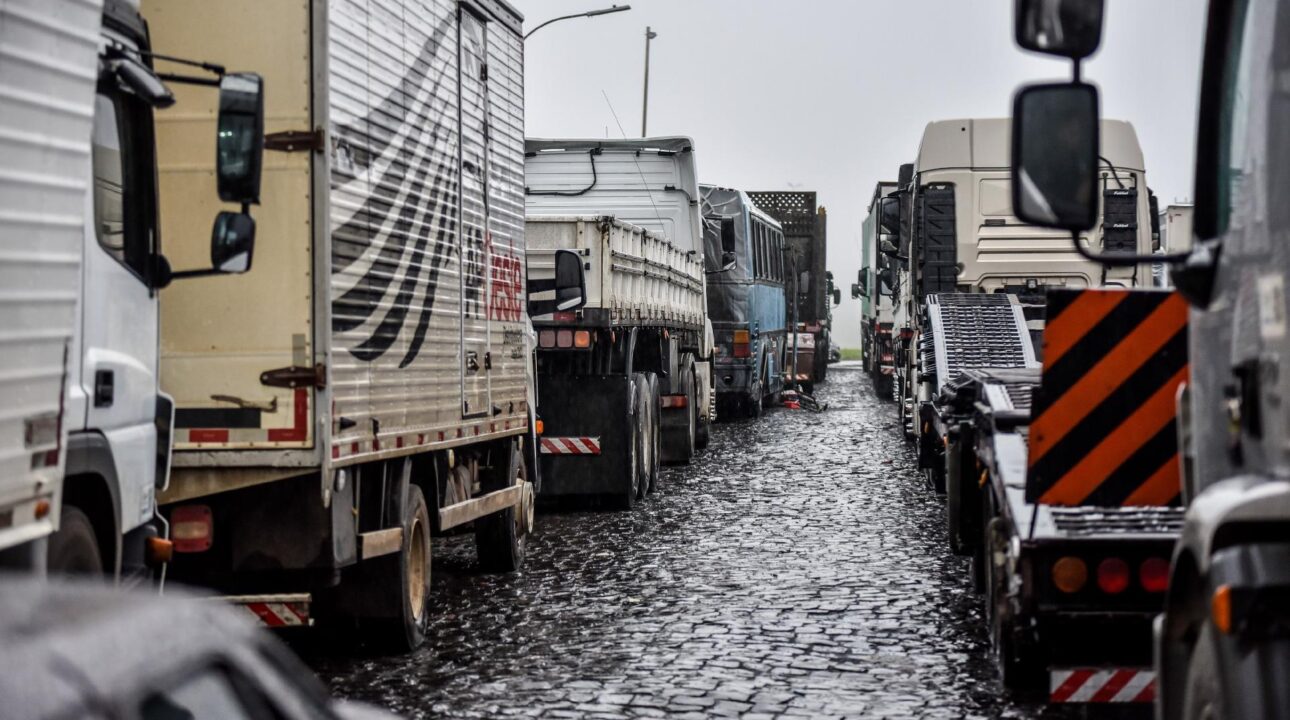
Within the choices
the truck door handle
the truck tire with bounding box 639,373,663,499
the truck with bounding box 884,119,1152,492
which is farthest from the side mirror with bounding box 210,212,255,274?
the truck with bounding box 884,119,1152,492

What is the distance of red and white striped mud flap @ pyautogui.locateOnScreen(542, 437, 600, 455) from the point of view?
53.5 feet

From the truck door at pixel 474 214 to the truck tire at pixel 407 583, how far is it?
3.83 feet

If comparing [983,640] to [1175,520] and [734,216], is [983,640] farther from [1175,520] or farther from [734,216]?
[734,216]

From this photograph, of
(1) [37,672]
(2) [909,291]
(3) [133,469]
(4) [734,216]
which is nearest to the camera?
(1) [37,672]

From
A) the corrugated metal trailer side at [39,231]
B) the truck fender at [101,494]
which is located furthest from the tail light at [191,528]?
the corrugated metal trailer side at [39,231]

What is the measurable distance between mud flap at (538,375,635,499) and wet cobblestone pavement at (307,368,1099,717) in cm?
31

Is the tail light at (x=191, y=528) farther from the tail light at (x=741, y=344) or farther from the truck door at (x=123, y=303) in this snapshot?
the tail light at (x=741, y=344)

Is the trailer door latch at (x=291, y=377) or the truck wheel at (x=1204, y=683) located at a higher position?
the trailer door latch at (x=291, y=377)

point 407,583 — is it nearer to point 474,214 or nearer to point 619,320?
point 474,214

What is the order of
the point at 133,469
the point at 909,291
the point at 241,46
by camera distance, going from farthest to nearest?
the point at 909,291 → the point at 241,46 → the point at 133,469

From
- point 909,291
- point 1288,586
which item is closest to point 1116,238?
point 909,291

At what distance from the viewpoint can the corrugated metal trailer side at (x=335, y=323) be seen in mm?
7902

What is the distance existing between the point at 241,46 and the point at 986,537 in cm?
402

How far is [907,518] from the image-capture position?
15391 mm
